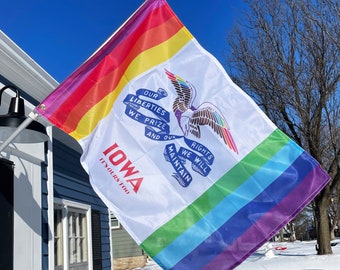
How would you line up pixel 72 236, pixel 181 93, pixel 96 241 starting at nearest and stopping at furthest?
1. pixel 181 93
2. pixel 72 236
3. pixel 96 241

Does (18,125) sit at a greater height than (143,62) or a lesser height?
lesser

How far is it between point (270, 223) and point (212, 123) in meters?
0.75

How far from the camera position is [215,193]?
2.93 m

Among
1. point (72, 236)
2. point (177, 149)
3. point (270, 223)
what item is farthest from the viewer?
point (72, 236)

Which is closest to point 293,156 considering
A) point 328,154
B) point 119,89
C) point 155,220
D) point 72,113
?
point 155,220

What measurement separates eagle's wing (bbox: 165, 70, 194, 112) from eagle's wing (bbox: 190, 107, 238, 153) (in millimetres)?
88

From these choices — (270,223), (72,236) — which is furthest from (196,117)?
(72,236)

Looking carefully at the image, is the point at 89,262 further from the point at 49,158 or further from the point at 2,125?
the point at 2,125

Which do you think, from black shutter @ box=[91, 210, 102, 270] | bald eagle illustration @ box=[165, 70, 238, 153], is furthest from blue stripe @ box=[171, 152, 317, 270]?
black shutter @ box=[91, 210, 102, 270]

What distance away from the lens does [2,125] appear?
3088 mm

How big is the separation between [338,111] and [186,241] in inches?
567

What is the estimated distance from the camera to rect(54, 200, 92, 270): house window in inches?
242

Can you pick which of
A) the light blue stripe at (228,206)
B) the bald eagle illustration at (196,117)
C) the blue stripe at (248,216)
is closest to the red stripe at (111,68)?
the bald eagle illustration at (196,117)

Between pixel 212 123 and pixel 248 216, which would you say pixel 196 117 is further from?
pixel 248 216
